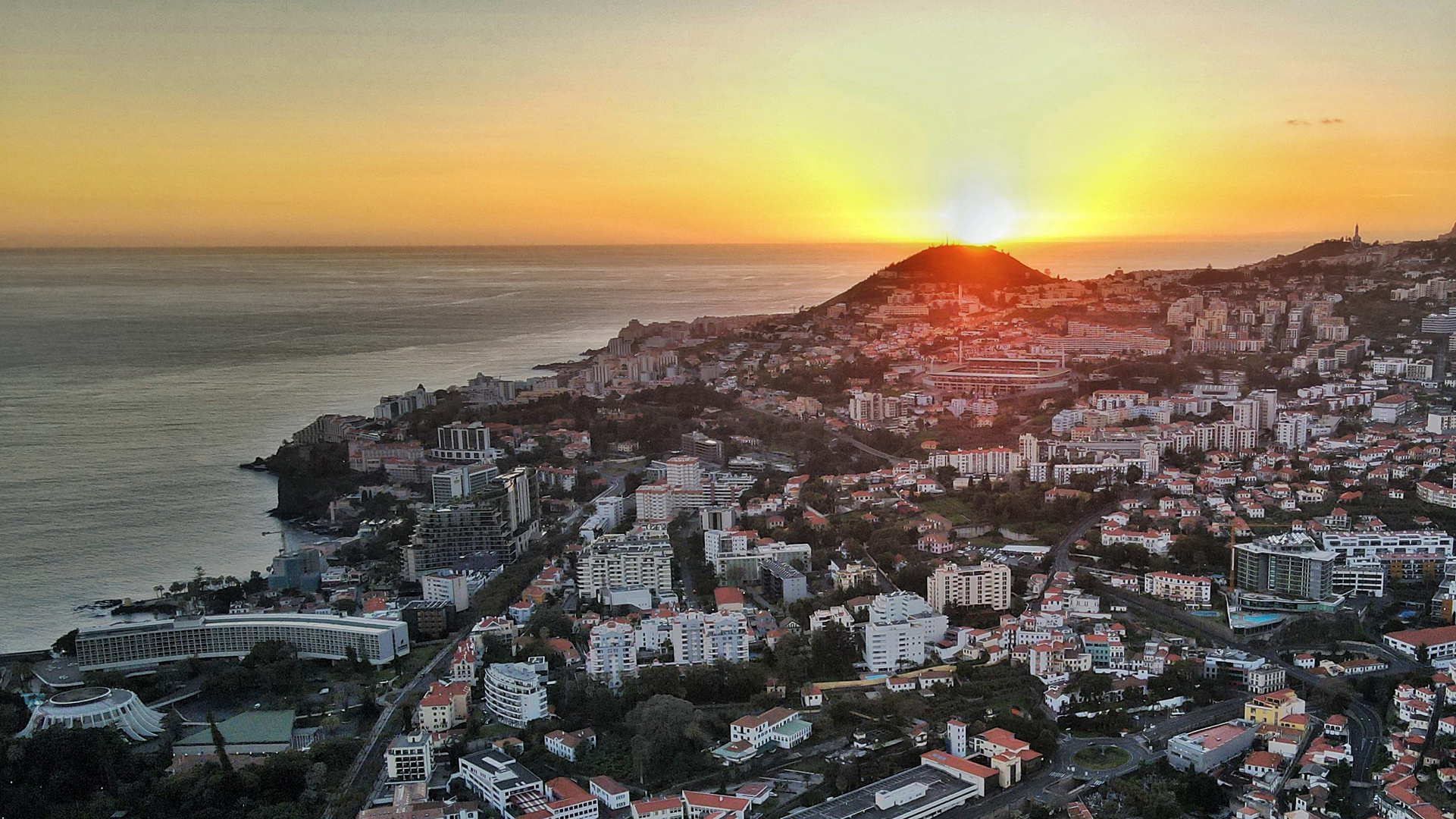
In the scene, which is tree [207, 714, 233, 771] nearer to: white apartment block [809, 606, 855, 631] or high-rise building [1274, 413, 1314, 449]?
white apartment block [809, 606, 855, 631]

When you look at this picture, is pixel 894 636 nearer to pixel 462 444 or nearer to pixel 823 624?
pixel 823 624

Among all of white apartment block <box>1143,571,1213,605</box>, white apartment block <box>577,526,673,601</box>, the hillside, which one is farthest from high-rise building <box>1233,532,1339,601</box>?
the hillside

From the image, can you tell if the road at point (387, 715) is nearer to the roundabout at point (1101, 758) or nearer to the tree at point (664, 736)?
the tree at point (664, 736)

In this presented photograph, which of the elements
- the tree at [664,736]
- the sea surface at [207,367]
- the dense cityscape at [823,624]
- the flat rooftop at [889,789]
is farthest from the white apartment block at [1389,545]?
the sea surface at [207,367]

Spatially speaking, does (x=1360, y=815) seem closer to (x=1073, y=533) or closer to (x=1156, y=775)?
(x=1156, y=775)

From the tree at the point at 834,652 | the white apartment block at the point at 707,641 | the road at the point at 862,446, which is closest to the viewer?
the tree at the point at 834,652

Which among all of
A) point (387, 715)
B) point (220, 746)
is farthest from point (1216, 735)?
point (220, 746)
